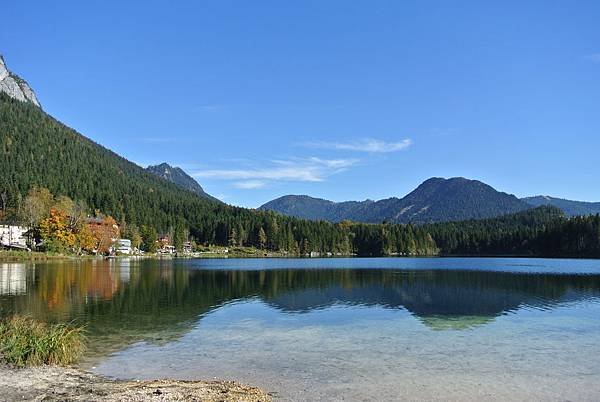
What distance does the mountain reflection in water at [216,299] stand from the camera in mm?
33531

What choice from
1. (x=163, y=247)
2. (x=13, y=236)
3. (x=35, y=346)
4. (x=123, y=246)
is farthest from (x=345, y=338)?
(x=163, y=247)

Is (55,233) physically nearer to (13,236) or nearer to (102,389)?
(13,236)

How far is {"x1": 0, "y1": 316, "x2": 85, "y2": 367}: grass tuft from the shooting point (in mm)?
20203

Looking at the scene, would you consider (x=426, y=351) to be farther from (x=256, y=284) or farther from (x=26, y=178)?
(x=26, y=178)

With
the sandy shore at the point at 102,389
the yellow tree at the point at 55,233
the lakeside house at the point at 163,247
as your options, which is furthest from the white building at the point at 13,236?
the sandy shore at the point at 102,389

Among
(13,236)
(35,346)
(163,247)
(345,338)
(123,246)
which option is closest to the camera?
(35,346)

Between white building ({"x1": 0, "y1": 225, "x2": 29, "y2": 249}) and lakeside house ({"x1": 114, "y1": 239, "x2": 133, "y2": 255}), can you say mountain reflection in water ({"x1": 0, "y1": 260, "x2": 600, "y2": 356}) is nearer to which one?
white building ({"x1": 0, "y1": 225, "x2": 29, "y2": 249})

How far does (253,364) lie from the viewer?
22562 mm

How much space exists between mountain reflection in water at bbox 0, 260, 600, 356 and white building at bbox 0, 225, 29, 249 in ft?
219

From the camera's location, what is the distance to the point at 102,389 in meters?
17.0

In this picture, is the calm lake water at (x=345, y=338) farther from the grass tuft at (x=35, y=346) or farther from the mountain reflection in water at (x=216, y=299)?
the grass tuft at (x=35, y=346)

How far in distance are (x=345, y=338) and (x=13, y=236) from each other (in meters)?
122

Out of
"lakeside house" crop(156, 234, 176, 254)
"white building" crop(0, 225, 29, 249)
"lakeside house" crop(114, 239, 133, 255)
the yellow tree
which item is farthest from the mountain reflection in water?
"lakeside house" crop(156, 234, 176, 254)

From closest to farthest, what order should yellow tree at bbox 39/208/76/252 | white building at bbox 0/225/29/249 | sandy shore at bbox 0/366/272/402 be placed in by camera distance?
sandy shore at bbox 0/366/272/402 < yellow tree at bbox 39/208/76/252 < white building at bbox 0/225/29/249
